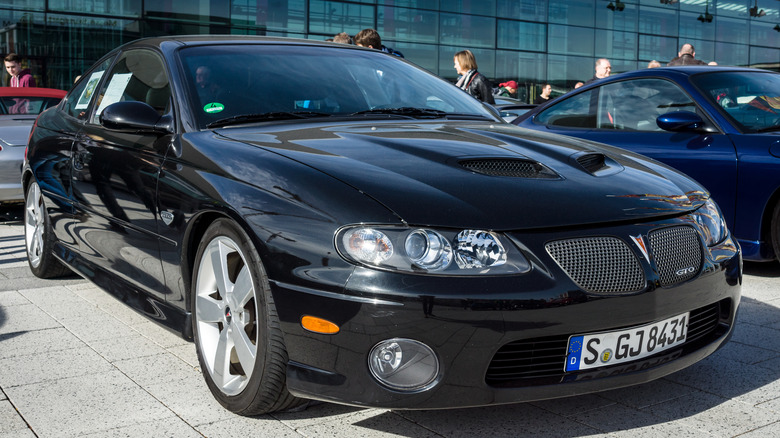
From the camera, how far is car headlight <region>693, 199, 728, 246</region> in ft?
10.1

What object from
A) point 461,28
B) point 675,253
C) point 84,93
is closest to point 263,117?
point 675,253

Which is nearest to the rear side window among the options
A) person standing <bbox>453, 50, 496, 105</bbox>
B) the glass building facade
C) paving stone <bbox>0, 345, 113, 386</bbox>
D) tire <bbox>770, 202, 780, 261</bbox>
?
tire <bbox>770, 202, 780, 261</bbox>

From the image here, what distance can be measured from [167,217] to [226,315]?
0.54 meters

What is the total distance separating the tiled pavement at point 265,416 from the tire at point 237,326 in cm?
10

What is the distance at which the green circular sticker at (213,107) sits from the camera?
3.56 meters

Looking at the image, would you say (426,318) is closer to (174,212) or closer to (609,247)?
(609,247)

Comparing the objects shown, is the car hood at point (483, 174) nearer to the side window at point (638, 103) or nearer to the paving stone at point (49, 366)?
the paving stone at point (49, 366)

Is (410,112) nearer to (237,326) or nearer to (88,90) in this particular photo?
(237,326)

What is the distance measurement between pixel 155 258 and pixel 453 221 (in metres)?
1.49

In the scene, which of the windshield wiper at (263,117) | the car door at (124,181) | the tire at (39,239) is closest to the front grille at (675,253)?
the windshield wiper at (263,117)

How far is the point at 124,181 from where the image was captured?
12.2ft

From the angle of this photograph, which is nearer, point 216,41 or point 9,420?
point 9,420

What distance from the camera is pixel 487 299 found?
2467 mm

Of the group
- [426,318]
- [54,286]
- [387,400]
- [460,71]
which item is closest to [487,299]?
[426,318]
